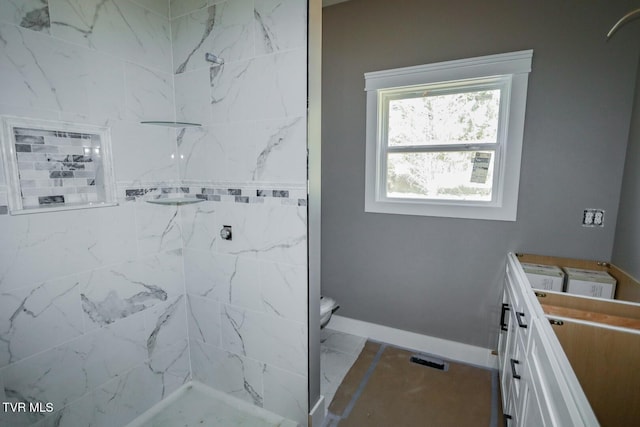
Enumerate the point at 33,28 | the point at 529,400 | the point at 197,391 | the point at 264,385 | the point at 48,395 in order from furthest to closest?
the point at 197,391, the point at 264,385, the point at 48,395, the point at 33,28, the point at 529,400

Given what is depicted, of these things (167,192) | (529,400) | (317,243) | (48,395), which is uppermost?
(167,192)

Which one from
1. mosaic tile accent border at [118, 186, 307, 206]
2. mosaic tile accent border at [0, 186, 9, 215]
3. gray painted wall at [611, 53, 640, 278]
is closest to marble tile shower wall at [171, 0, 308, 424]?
mosaic tile accent border at [118, 186, 307, 206]

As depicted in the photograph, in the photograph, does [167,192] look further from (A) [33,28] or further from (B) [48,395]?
(B) [48,395]

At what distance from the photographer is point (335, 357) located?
2.39 m

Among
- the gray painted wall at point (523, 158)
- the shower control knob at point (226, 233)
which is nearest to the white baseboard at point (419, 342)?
the gray painted wall at point (523, 158)

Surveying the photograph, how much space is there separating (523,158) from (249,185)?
6.00 feet

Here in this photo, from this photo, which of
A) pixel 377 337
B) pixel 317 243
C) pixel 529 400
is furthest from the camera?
pixel 377 337

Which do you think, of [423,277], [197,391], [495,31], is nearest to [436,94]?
[495,31]

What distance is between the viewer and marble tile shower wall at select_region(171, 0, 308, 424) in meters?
1.47

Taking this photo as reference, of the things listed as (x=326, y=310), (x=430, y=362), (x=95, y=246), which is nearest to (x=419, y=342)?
(x=430, y=362)

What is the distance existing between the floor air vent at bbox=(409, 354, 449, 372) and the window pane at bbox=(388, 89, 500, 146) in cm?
170

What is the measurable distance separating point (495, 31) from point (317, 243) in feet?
6.21

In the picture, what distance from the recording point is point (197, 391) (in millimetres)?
1932

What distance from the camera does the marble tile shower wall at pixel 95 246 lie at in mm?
1212
